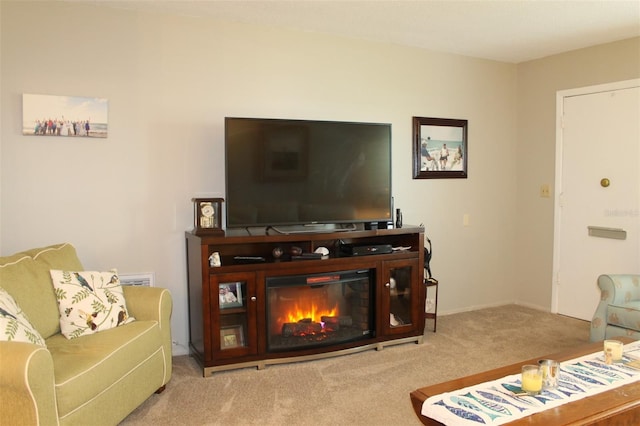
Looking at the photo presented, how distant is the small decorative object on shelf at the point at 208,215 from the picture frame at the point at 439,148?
6.46ft

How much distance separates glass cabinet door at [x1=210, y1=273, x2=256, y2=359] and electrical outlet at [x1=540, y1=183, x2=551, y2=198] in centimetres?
312

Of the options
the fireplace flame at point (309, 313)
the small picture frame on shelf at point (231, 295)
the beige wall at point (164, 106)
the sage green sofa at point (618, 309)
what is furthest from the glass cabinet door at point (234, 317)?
the sage green sofa at point (618, 309)

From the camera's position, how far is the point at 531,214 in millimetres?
4977

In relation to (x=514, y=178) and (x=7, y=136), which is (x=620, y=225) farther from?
(x=7, y=136)

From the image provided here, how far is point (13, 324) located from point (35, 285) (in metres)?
0.53

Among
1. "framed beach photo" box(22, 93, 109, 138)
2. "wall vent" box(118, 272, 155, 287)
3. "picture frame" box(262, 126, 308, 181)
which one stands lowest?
"wall vent" box(118, 272, 155, 287)

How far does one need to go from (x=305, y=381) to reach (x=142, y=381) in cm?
101

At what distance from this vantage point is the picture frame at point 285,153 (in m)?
3.47

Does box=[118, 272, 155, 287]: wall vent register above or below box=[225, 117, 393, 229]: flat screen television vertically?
below

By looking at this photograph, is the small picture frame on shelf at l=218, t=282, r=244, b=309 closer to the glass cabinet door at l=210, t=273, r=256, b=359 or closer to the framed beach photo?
the glass cabinet door at l=210, t=273, r=256, b=359

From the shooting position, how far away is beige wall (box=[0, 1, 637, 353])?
3213 mm

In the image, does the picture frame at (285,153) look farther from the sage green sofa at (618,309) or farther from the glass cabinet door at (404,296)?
the sage green sofa at (618,309)

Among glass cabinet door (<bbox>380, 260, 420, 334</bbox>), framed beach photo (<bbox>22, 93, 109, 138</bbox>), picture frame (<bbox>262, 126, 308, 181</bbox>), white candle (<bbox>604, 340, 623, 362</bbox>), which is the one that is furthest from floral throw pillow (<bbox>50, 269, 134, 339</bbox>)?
white candle (<bbox>604, 340, 623, 362</bbox>)

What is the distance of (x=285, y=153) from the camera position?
3533 mm
